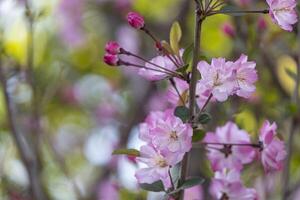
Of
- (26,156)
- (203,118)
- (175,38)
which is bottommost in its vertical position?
(26,156)

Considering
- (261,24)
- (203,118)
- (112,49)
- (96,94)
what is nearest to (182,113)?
(203,118)

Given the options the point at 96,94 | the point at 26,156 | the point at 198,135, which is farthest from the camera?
the point at 96,94

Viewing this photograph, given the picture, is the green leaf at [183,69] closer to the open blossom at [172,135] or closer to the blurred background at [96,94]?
the open blossom at [172,135]

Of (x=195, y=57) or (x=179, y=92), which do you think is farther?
(x=179, y=92)

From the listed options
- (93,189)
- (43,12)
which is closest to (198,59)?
(43,12)

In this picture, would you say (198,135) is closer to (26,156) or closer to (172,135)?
(172,135)

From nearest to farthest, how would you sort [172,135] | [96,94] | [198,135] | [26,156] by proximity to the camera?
1. [172,135]
2. [198,135]
3. [26,156]
4. [96,94]

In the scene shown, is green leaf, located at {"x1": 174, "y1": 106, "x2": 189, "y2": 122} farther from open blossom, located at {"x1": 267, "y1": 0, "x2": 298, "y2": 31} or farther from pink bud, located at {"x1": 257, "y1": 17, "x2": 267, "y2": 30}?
pink bud, located at {"x1": 257, "y1": 17, "x2": 267, "y2": 30}
